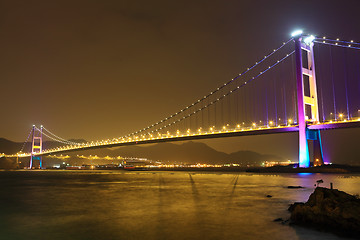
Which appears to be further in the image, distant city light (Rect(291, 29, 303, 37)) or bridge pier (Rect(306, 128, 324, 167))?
distant city light (Rect(291, 29, 303, 37))

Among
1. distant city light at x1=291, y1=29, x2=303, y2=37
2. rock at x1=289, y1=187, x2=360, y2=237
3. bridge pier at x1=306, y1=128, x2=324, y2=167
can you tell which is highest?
distant city light at x1=291, y1=29, x2=303, y2=37

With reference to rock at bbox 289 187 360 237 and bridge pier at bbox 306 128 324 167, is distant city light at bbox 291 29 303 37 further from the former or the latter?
rock at bbox 289 187 360 237

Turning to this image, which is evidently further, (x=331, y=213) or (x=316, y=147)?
(x=316, y=147)

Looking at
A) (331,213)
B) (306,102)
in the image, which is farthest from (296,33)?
(331,213)

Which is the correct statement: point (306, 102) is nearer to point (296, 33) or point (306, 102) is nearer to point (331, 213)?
point (296, 33)

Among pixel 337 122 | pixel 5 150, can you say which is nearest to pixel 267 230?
pixel 337 122

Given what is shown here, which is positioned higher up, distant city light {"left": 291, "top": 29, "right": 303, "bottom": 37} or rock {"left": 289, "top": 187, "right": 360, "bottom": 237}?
distant city light {"left": 291, "top": 29, "right": 303, "bottom": 37}

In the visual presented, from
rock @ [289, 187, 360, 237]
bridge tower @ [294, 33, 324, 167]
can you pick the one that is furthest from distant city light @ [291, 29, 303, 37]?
rock @ [289, 187, 360, 237]

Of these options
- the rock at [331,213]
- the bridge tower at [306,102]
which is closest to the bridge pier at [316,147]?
the bridge tower at [306,102]

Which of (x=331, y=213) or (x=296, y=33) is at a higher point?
(x=296, y=33)
